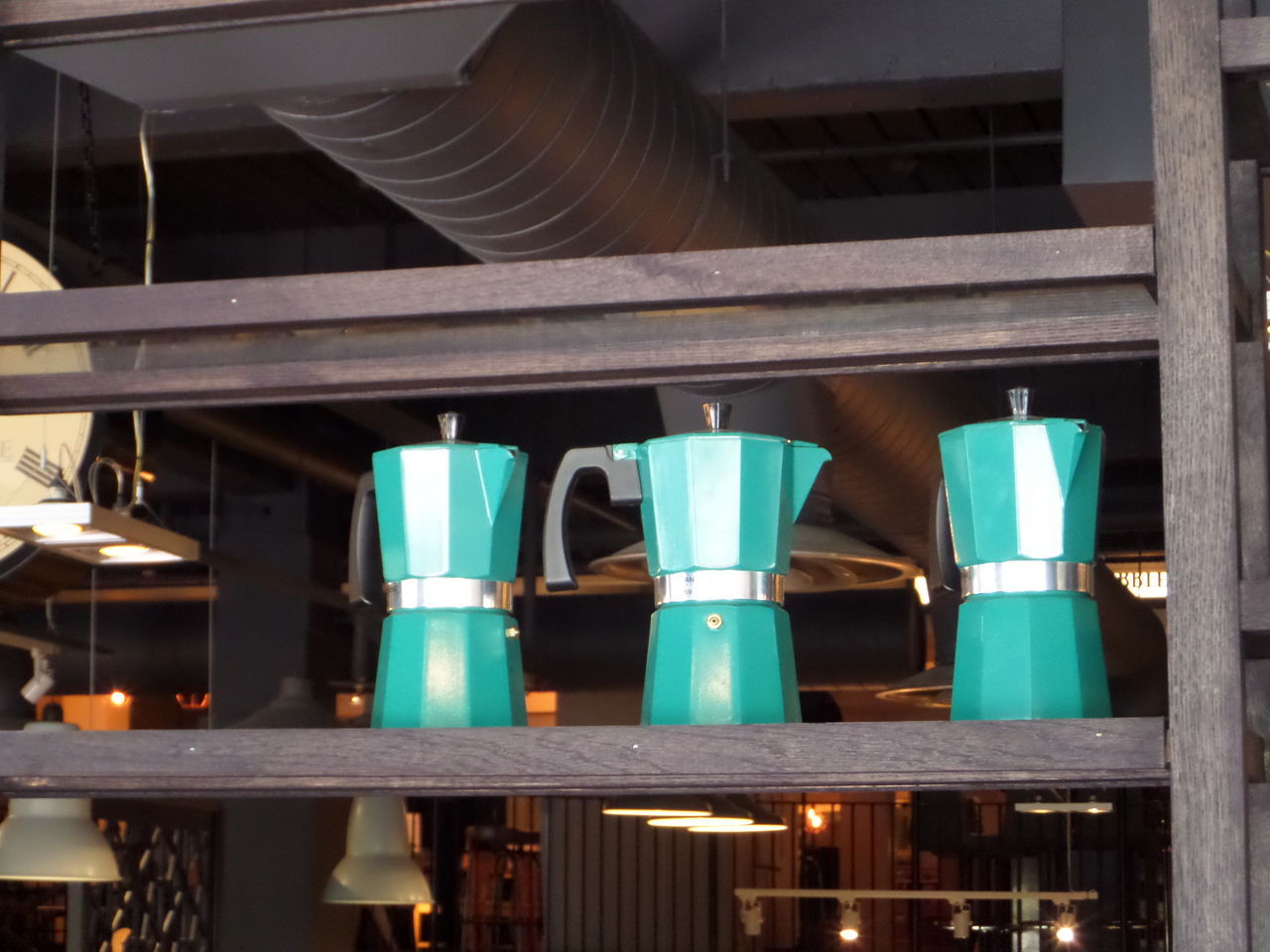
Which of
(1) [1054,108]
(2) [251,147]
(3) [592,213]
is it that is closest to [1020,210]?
(1) [1054,108]

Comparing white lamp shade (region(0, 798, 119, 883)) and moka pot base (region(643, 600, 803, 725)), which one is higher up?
moka pot base (region(643, 600, 803, 725))

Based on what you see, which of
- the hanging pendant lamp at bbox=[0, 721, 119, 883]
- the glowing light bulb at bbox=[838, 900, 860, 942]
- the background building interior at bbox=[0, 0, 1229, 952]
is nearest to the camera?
the background building interior at bbox=[0, 0, 1229, 952]

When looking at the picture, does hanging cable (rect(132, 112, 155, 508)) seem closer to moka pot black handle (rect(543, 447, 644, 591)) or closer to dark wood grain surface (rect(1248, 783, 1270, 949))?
moka pot black handle (rect(543, 447, 644, 591))

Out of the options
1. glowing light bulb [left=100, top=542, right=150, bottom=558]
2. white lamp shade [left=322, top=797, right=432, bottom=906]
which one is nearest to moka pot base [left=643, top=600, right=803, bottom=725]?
glowing light bulb [left=100, top=542, right=150, bottom=558]

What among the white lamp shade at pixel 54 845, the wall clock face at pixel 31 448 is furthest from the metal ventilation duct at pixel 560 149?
the white lamp shade at pixel 54 845

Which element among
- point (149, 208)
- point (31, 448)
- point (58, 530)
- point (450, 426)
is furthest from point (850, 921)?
point (450, 426)

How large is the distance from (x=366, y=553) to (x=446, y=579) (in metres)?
0.15

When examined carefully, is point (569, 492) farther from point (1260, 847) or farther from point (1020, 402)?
point (1260, 847)

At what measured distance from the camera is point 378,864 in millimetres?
5469

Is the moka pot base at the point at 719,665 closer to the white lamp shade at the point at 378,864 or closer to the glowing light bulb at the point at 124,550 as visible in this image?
the glowing light bulb at the point at 124,550

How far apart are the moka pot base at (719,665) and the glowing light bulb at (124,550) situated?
5.89 feet

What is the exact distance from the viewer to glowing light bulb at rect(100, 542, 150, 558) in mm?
3066

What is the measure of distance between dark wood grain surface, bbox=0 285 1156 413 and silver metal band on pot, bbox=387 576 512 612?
0.55 feet

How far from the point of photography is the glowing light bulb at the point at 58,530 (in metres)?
2.81
